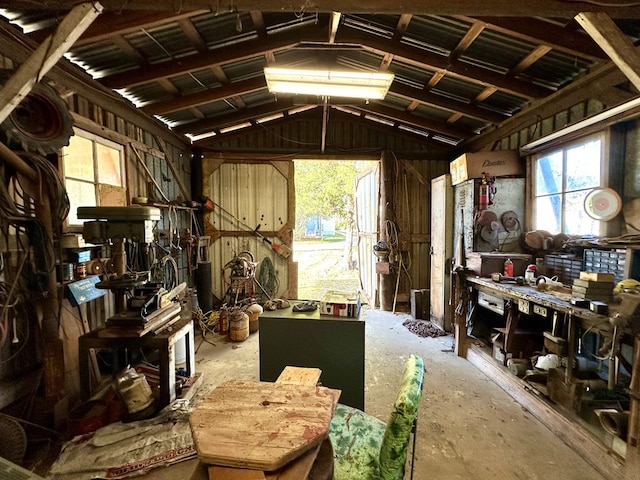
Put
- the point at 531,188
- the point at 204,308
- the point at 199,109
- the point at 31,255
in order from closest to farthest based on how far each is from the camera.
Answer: the point at 31,255 < the point at 531,188 < the point at 199,109 < the point at 204,308

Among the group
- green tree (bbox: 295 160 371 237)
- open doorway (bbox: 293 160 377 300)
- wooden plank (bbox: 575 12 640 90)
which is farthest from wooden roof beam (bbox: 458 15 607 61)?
green tree (bbox: 295 160 371 237)

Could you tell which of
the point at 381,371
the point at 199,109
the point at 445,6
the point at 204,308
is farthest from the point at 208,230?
the point at 445,6

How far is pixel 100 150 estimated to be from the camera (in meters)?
3.18

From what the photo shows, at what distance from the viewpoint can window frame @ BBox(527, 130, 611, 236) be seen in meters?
2.69

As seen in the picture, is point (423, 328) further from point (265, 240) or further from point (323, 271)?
point (323, 271)

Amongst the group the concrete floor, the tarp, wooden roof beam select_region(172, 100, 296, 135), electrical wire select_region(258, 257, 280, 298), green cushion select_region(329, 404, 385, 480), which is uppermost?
wooden roof beam select_region(172, 100, 296, 135)

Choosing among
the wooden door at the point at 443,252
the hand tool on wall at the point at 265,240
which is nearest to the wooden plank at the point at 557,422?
the wooden door at the point at 443,252

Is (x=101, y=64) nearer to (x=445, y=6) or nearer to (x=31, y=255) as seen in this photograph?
(x=31, y=255)

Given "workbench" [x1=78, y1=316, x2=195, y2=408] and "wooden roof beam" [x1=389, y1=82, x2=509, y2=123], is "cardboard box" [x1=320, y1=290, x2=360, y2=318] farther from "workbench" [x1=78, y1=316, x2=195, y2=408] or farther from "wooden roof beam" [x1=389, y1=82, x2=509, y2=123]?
"wooden roof beam" [x1=389, y1=82, x2=509, y2=123]

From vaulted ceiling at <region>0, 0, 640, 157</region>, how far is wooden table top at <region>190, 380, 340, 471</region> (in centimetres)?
209

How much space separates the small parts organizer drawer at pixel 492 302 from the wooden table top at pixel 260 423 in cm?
255

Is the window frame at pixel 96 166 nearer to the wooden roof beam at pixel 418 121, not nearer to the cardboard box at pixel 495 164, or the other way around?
the wooden roof beam at pixel 418 121

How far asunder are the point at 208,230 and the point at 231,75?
2.73m

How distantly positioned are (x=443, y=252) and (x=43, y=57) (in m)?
4.65
